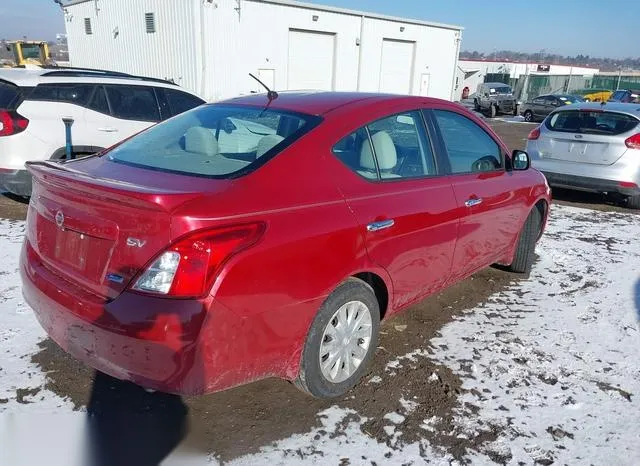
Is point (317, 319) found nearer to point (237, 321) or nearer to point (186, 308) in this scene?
point (237, 321)

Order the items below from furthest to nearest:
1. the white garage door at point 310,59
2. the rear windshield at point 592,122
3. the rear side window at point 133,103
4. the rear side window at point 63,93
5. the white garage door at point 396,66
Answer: the white garage door at point 396,66
the white garage door at point 310,59
the rear windshield at point 592,122
the rear side window at point 133,103
the rear side window at point 63,93

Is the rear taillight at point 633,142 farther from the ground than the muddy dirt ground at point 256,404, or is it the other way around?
A: the rear taillight at point 633,142

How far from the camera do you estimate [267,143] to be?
2828 millimetres

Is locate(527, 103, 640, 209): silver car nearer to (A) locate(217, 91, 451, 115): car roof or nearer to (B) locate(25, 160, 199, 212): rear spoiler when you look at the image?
(A) locate(217, 91, 451, 115): car roof

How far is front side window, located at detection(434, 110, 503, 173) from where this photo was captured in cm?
373

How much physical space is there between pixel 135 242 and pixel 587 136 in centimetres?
727

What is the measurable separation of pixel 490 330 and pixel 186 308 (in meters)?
2.54

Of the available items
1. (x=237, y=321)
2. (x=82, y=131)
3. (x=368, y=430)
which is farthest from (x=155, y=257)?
(x=82, y=131)

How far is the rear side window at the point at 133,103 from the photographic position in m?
6.56

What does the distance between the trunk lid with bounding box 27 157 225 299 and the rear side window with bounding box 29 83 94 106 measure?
Answer: 381 centimetres

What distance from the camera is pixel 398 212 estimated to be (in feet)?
9.99

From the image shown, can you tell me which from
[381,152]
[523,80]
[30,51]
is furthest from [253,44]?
[523,80]

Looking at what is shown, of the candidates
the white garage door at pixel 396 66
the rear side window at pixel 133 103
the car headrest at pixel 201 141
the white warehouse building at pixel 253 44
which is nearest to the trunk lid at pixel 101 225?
the car headrest at pixel 201 141

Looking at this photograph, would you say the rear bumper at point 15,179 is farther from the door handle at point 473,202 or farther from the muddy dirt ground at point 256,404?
the door handle at point 473,202
